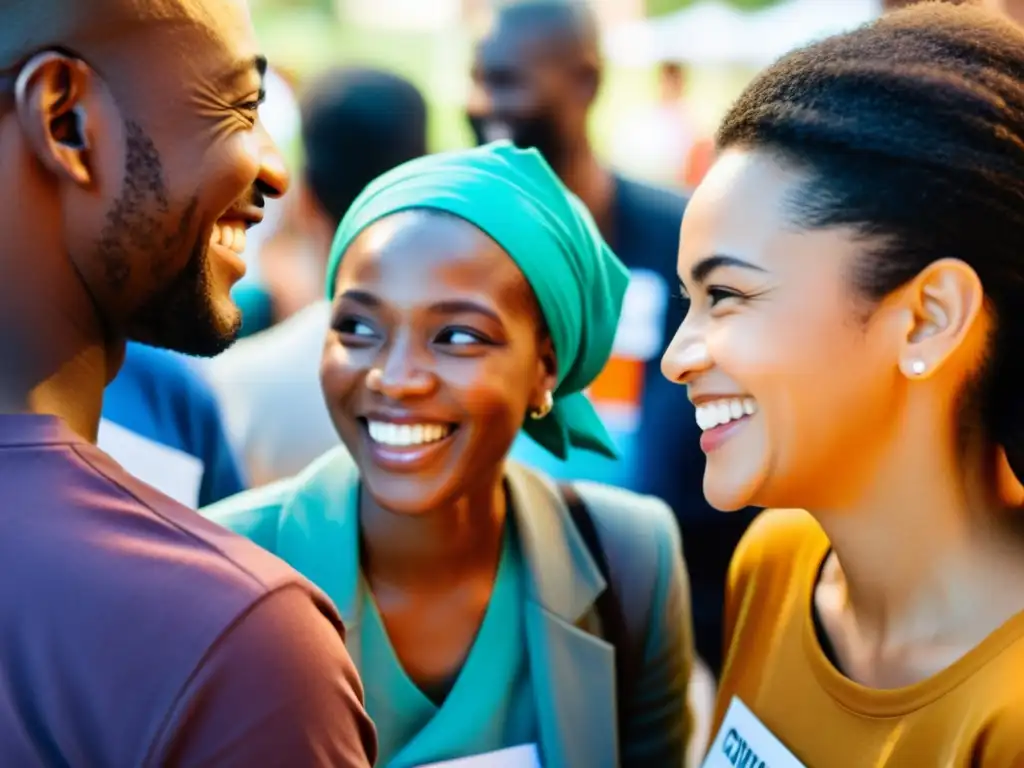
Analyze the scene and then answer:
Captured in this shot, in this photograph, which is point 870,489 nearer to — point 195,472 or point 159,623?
point 159,623

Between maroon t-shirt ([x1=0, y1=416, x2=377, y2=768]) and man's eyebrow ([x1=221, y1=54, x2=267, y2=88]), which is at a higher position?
man's eyebrow ([x1=221, y1=54, x2=267, y2=88])

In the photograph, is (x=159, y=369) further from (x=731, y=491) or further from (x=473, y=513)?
(x=731, y=491)

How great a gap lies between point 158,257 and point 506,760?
33.4 inches

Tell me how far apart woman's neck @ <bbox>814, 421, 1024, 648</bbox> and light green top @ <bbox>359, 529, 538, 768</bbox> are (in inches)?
21.5

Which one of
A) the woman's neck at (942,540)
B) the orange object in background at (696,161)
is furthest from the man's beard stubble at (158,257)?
the orange object in background at (696,161)

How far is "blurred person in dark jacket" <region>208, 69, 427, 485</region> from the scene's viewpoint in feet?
7.22

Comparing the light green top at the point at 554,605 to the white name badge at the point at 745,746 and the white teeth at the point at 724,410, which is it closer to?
the white name badge at the point at 745,746

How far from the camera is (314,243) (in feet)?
9.37

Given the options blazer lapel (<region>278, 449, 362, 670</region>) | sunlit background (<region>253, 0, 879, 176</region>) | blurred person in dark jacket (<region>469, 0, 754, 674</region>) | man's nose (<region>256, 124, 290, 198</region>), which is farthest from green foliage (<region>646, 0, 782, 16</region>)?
man's nose (<region>256, 124, 290, 198</region>)

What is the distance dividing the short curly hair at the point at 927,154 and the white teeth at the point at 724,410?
19 cm

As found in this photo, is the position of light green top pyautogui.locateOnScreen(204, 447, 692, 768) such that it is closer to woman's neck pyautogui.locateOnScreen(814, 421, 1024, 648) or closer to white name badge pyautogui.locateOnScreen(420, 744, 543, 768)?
white name badge pyautogui.locateOnScreen(420, 744, 543, 768)

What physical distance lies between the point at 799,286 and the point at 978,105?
27 cm

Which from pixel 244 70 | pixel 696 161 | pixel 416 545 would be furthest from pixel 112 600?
pixel 696 161

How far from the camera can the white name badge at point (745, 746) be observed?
135 centimetres
